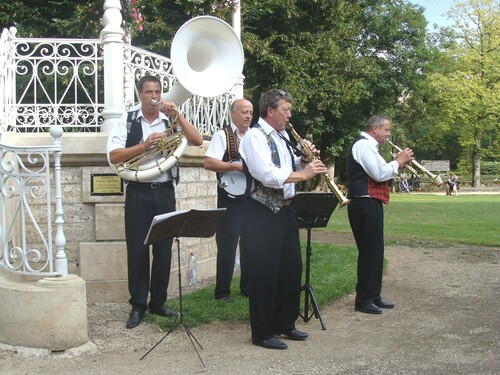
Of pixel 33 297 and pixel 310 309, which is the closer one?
pixel 33 297

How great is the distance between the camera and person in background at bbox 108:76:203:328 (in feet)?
18.8

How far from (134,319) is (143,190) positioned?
118cm

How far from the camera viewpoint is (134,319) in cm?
584

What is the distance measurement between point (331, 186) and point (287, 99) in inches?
35.6

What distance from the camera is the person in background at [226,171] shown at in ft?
21.9

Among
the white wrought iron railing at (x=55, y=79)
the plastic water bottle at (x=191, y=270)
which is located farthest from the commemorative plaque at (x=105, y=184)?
the plastic water bottle at (x=191, y=270)

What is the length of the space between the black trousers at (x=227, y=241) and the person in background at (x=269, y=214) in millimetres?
1511

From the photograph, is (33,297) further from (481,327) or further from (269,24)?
(269,24)

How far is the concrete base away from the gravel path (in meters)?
0.11

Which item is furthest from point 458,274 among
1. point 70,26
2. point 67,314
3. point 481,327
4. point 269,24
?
point 269,24

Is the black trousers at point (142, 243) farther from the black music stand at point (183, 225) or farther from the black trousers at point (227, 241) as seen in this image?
the black trousers at point (227, 241)

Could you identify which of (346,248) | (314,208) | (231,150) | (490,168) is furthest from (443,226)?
(490,168)

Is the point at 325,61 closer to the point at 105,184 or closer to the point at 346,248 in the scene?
the point at 346,248

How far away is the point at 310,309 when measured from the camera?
6508mm
